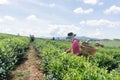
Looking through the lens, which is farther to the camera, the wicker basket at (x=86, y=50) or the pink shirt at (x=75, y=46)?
the wicker basket at (x=86, y=50)

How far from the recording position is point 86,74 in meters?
7.50

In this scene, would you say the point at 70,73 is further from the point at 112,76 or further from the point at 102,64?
the point at 102,64

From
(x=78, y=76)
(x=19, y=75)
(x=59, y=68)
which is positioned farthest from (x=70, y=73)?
(x=19, y=75)

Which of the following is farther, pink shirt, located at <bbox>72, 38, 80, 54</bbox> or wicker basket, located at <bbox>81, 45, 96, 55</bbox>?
wicker basket, located at <bbox>81, 45, 96, 55</bbox>

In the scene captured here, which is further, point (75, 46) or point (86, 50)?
point (86, 50)

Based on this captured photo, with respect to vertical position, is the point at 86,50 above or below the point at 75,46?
below

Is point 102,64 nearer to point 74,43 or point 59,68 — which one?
point 74,43

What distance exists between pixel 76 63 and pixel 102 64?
9655 millimetres

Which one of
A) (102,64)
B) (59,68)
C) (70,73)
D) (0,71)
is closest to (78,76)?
(70,73)

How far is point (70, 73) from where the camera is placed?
8.16 metres

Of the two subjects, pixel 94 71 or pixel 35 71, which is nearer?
pixel 94 71

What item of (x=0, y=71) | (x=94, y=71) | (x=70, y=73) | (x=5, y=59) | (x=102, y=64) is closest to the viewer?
(x=94, y=71)

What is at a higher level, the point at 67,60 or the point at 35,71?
the point at 67,60

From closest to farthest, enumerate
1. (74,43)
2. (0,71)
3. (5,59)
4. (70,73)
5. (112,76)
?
(112,76) → (70,73) → (0,71) → (5,59) → (74,43)
